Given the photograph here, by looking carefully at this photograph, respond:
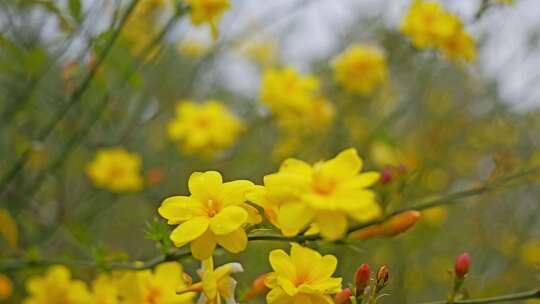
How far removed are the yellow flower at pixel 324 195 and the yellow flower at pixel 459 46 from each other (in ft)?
5.68

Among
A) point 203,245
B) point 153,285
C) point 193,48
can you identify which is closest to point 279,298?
point 203,245

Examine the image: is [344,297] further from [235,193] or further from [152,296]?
[152,296]

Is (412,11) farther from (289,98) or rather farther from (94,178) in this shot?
(94,178)

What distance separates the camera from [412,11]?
2.76 meters

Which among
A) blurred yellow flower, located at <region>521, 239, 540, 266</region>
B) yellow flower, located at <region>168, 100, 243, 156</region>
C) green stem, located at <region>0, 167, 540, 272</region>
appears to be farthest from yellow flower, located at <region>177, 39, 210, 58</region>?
green stem, located at <region>0, 167, 540, 272</region>

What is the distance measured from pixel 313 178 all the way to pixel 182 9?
1186 mm

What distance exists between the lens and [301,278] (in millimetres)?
1253

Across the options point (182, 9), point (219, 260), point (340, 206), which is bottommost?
point (340, 206)

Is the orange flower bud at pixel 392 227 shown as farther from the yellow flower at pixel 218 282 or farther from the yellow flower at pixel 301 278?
the yellow flower at pixel 218 282

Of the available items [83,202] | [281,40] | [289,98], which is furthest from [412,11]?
[281,40]

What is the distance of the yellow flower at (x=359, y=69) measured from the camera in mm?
3455

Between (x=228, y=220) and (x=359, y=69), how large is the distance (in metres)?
2.39

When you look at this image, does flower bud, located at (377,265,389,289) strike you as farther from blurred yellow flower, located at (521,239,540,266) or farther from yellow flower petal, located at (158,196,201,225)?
blurred yellow flower, located at (521,239,540,266)

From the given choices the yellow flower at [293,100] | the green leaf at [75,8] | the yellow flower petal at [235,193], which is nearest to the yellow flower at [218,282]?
the yellow flower petal at [235,193]
